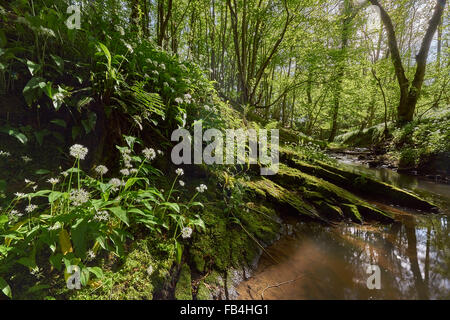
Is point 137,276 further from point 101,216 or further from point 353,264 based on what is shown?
point 353,264

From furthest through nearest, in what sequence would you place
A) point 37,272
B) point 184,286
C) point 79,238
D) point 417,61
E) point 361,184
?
point 417,61
point 361,184
point 184,286
point 37,272
point 79,238

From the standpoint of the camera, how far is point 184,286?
1.66 m

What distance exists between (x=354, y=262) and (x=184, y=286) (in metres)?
2.08

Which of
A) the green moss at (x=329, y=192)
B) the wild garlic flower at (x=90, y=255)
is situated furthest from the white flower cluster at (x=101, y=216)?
the green moss at (x=329, y=192)

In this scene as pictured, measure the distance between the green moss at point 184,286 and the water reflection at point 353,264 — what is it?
0.52 m

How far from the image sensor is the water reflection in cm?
186

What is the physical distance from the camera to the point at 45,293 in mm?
1238

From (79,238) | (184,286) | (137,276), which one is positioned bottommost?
(184,286)

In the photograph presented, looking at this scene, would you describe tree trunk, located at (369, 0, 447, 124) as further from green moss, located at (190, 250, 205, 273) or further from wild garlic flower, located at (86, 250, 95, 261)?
wild garlic flower, located at (86, 250, 95, 261)

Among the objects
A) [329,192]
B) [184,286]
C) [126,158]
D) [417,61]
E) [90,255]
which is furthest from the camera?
[417,61]

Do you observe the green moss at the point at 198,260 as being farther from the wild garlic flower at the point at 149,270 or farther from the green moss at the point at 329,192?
the green moss at the point at 329,192

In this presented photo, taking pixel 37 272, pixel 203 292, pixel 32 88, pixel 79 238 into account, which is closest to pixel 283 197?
pixel 203 292

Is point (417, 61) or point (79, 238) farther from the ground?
point (417, 61)

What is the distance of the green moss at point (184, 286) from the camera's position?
159cm
